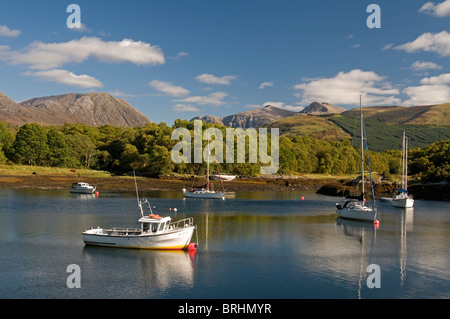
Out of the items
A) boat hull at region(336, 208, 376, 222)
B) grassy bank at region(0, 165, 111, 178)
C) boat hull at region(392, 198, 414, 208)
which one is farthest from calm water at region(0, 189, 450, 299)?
grassy bank at region(0, 165, 111, 178)

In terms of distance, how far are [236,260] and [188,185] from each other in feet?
260

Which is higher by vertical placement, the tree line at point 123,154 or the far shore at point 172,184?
the tree line at point 123,154

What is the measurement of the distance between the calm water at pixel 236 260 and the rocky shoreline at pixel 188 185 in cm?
4189

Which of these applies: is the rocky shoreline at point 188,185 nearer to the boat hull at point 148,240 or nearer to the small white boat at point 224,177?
the small white boat at point 224,177

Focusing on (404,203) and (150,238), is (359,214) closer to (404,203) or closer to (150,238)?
(404,203)

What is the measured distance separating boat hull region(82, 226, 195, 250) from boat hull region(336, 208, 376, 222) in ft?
96.4

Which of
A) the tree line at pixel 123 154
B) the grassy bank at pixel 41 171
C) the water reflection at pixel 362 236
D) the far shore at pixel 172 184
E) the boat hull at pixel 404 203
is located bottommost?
the water reflection at pixel 362 236

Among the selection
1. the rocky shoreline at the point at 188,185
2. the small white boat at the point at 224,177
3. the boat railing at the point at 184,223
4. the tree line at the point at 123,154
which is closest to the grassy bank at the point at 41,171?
the rocky shoreline at the point at 188,185

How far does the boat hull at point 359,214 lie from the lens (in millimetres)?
53528

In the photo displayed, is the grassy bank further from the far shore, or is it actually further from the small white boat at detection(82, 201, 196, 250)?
the small white boat at detection(82, 201, 196, 250)

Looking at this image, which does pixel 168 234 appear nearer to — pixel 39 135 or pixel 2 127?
pixel 39 135

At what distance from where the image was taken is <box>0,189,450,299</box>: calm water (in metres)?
25.2
